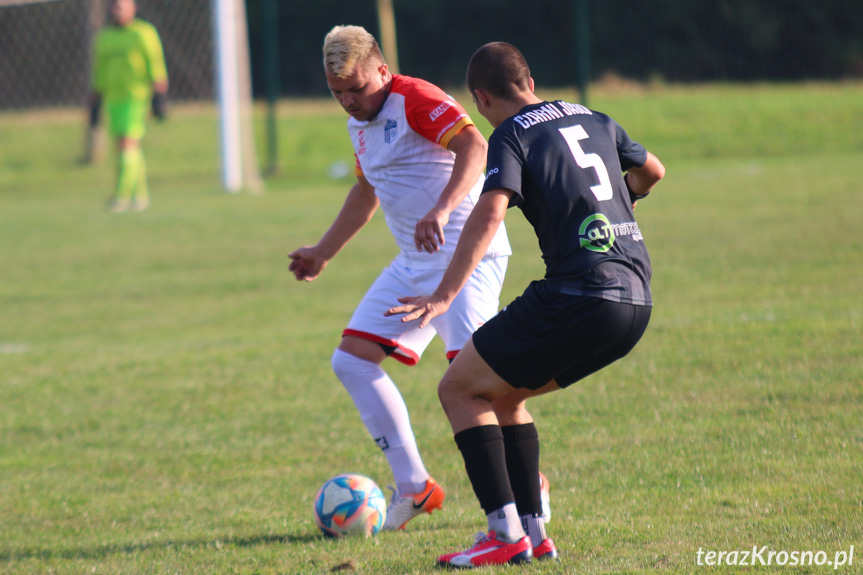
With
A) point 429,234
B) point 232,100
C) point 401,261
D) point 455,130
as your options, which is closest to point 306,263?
point 401,261

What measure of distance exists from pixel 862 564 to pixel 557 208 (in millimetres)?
1436

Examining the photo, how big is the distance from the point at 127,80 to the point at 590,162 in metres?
14.1

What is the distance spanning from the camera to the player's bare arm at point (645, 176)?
3.66 m

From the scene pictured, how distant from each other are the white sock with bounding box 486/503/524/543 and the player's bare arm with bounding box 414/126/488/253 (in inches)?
Answer: 35.8

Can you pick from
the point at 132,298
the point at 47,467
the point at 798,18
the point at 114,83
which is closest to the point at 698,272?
the point at 132,298

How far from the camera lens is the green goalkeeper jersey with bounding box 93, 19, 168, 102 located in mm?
15961

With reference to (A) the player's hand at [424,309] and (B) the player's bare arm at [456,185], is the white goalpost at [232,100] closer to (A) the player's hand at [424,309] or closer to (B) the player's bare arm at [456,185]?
(B) the player's bare arm at [456,185]

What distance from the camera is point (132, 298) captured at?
10.2 m

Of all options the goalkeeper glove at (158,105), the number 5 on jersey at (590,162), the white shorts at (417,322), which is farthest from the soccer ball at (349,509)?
the goalkeeper glove at (158,105)

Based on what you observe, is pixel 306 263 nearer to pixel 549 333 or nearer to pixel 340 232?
pixel 340 232

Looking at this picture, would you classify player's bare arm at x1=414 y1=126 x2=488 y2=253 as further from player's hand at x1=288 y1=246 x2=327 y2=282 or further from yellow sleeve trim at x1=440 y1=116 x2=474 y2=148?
player's hand at x1=288 y1=246 x2=327 y2=282

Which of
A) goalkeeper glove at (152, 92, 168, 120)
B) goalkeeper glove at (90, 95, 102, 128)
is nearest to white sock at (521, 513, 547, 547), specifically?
goalkeeper glove at (152, 92, 168, 120)

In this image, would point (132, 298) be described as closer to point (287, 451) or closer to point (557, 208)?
point (287, 451)

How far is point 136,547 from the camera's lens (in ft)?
13.1
